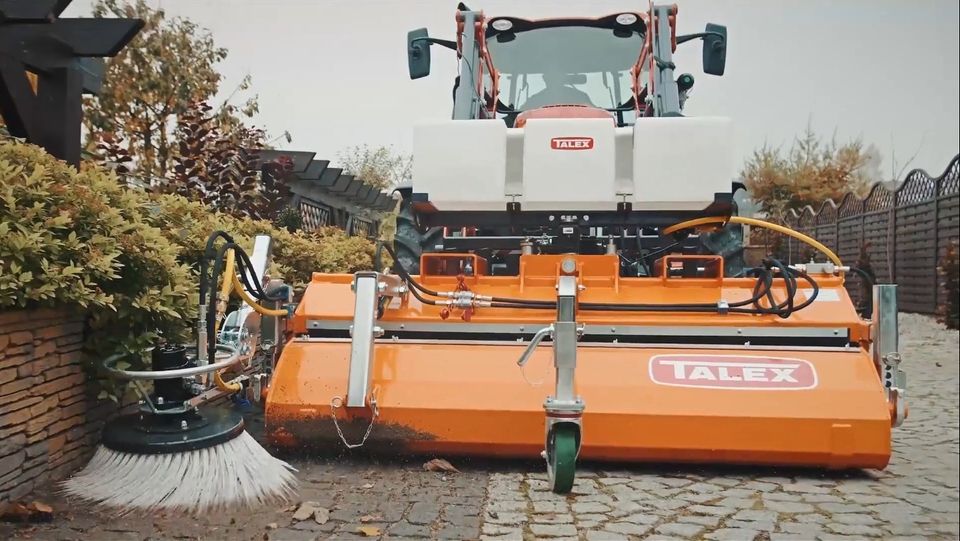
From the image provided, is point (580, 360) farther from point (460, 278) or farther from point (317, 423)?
point (317, 423)

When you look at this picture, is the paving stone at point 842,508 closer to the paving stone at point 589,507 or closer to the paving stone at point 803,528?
the paving stone at point 803,528

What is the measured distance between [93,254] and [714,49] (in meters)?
3.29

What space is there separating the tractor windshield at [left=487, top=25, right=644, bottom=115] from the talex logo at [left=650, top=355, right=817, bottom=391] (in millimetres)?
1753

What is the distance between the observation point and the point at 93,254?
2.70m

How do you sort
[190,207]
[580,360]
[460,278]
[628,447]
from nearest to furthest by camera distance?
[628,447]
[580,360]
[460,278]
[190,207]

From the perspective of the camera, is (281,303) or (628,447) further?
(281,303)

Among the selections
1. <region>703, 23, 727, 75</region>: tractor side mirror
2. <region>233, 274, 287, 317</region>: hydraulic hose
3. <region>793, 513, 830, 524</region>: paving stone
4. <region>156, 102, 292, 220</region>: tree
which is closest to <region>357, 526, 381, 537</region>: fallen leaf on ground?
<region>233, 274, 287, 317</region>: hydraulic hose

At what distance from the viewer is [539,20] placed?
14.7 feet

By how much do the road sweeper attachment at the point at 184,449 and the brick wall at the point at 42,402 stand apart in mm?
157

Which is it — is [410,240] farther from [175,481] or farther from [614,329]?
[175,481]

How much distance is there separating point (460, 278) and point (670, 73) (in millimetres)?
1886

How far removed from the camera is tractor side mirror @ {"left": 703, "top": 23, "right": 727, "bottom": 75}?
14.0 feet

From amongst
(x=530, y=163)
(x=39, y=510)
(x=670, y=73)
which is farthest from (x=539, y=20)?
(x=39, y=510)

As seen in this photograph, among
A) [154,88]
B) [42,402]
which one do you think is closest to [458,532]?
[42,402]
